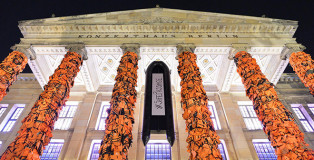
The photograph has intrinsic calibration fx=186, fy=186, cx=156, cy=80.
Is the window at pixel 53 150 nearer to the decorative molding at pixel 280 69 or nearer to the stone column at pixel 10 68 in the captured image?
the stone column at pixel 10 68

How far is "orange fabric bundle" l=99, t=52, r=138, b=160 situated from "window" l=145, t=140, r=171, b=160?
5049 millimetres

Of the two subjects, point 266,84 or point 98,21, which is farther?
point 98,21

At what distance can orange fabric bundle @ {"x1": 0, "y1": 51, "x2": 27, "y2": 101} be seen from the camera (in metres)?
10.4

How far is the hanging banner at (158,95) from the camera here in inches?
302

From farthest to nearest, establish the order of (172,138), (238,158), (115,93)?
(238,158) → (115,93) → (172,138)

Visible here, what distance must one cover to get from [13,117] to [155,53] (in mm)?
13040

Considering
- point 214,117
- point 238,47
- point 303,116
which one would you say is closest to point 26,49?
point 238,47

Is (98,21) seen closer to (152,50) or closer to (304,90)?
(152,50)

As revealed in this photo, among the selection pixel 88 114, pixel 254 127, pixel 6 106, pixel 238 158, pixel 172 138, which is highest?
pixel 6 106

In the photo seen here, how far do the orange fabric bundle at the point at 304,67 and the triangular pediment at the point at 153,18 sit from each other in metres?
3.46

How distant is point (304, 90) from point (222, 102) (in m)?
8.23

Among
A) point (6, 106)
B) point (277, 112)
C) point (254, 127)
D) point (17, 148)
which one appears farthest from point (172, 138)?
point (6, 106)

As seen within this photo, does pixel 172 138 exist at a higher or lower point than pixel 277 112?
lower

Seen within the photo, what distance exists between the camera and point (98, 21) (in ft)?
48.2
